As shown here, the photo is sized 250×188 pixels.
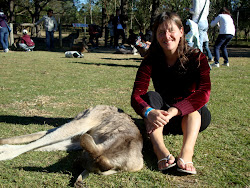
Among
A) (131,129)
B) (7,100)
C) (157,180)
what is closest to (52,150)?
(131,129)

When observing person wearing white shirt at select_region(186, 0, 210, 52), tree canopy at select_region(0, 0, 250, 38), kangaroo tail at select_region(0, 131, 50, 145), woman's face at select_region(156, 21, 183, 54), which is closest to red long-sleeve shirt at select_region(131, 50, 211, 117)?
woman's face at select_region(156, 21, 183, 54)

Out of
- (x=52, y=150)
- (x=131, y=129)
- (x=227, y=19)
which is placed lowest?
(x=52, y=150)

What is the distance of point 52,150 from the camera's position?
3.29 m

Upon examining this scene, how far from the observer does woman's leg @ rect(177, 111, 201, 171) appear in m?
2.72

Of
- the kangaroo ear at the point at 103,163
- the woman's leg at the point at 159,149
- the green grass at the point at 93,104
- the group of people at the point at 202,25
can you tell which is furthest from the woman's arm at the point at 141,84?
the group of people at the point at 202,25

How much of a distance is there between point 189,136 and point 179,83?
2.42ft

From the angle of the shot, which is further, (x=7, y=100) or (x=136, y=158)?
(x=7, y=100)

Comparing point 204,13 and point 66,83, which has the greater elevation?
point 204,13

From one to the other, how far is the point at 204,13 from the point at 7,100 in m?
6.45

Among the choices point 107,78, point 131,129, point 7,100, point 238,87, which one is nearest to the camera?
point 131,129

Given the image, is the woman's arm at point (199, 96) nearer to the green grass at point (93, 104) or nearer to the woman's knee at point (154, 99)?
the woman's knee at point (154, 99)

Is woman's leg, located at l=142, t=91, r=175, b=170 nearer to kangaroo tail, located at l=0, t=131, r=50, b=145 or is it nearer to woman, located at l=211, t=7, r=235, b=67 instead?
kangaroo tail, located at l=0, t=131, r=50, b=145

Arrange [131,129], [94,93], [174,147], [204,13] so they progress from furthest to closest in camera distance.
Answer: [204,13] → [94,93] → [174,147] → [131,129]

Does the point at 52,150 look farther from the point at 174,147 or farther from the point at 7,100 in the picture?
the point at 7,100
